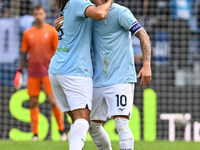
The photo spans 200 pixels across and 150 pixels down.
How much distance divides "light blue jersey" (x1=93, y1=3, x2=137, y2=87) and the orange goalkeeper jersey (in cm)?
415

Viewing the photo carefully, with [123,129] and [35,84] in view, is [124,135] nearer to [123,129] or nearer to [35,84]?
[123,129]

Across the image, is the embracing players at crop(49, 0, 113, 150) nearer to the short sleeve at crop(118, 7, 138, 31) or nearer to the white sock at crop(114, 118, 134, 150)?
the short sleeve at crop(118, 7, 138, 31)

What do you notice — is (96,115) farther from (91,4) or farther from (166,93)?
(166,93)

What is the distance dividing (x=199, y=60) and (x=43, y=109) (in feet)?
10.5

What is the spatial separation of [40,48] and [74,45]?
179 inches

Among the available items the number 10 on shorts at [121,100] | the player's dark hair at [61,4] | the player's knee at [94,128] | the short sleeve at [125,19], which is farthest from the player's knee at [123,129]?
the player's dark hair at [61,4]

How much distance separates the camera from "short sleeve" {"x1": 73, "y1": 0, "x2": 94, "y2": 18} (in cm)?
452

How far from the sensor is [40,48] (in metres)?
9.09

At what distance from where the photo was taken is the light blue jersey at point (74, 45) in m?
4.59

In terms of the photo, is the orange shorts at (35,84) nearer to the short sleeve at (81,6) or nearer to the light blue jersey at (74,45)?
the light blue jersey at (74,45)

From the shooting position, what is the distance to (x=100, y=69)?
498 cm

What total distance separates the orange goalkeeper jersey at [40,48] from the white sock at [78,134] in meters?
4.61

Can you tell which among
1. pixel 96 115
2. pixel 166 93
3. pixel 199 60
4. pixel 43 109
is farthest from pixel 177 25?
pixel 96 115

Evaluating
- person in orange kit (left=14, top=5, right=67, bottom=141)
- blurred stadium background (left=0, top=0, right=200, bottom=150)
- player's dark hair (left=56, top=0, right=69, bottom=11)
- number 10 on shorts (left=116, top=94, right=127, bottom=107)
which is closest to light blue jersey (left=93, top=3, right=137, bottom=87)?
number 10 on shorts (left=116, top=94, right=127, bottom=107)
